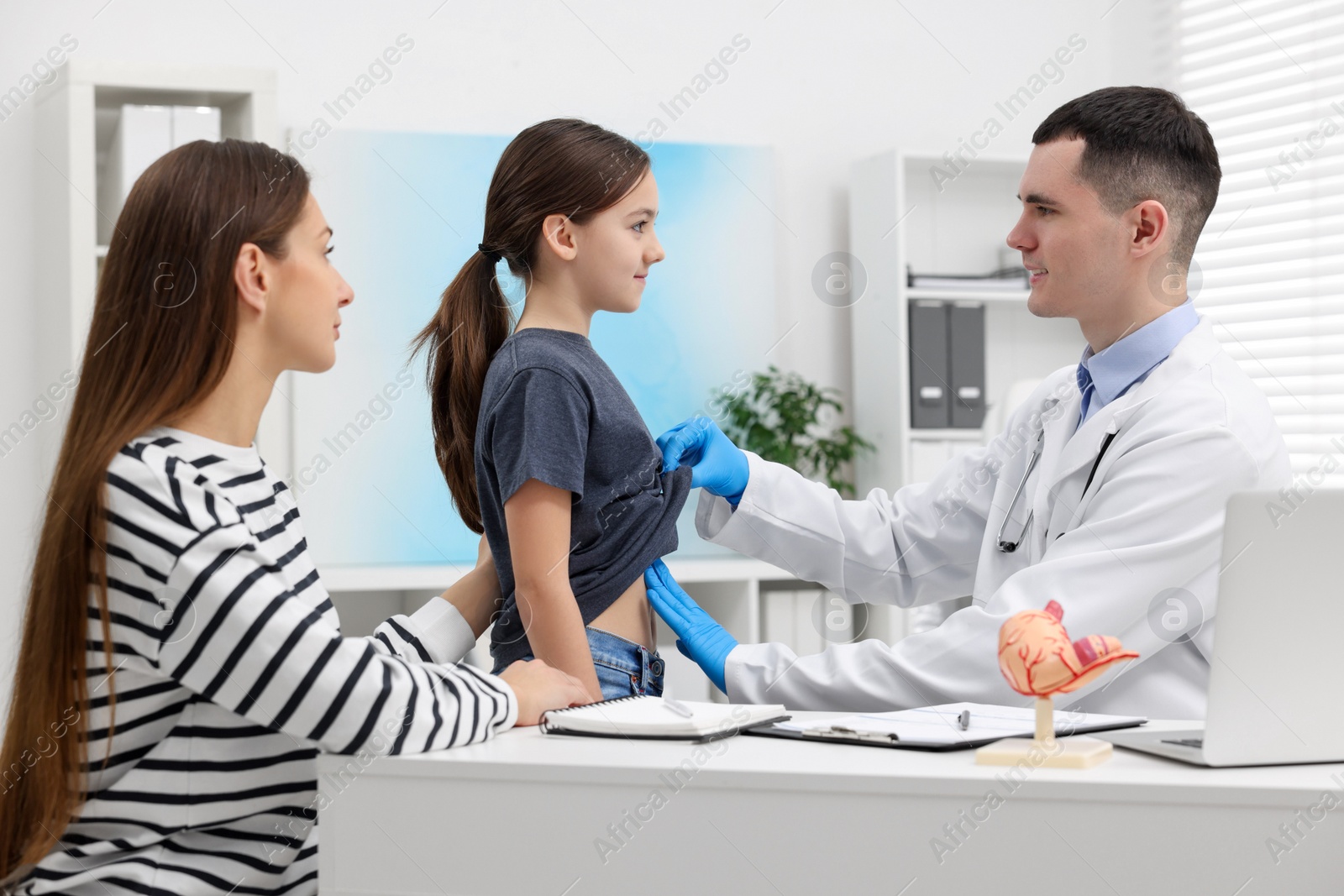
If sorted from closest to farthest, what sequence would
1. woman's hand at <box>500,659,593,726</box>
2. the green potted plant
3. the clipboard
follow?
the clipboard, woman's hand at <box>500,659,593,726</box>, the green potted plant

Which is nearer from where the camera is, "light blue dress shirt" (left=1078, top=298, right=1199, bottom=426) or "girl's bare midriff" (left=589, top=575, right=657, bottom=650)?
"girl's bare midriff" (left=589, top=575, right=657, bottom=650)

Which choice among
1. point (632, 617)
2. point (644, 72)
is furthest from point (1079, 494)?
point (644, 72)

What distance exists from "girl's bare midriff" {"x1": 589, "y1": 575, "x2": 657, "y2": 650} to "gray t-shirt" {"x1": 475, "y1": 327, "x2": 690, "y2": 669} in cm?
1

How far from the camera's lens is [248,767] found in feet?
3.52

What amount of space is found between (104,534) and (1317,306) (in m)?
3.29

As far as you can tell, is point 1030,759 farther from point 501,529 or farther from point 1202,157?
point 1202,157

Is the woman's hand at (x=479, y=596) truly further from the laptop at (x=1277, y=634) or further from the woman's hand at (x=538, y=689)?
the laptop at (x=1277, y=634)

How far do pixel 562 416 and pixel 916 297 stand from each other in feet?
7.98

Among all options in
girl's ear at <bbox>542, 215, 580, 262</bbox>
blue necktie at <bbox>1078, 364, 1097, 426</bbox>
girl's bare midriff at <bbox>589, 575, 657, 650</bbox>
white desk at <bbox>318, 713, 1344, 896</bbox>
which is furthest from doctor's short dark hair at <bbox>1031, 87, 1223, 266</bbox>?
white desk at <bbox>318, 713, 1344, 896</bbox>

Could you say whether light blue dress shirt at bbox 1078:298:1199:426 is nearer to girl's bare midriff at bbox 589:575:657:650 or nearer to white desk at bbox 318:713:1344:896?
girl's bare midriff at bbox 589:575:657:650

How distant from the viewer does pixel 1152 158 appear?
1797 millimetres

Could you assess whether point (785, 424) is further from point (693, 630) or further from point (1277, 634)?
point (1277, 634)

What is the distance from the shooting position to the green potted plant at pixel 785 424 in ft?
11.8

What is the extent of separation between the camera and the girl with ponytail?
140 centimetres
